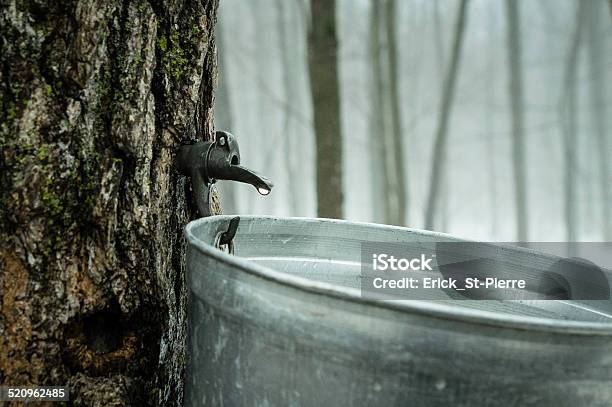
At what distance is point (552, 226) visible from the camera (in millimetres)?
24422

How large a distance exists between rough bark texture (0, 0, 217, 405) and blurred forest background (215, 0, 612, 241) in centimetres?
299

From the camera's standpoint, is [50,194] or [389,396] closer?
[389,396]

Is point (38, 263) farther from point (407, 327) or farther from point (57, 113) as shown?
point (407, 327)

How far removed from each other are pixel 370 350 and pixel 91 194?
0.58 meters

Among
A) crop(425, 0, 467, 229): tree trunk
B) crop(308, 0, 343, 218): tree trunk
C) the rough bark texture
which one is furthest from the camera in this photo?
crop(425, 0, 467, 229): tree trunk

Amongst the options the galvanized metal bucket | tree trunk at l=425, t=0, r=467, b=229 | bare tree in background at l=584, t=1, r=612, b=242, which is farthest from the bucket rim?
bare tree in background at l=584, t=1, r=612, b=242

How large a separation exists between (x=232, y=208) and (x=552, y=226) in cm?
2139

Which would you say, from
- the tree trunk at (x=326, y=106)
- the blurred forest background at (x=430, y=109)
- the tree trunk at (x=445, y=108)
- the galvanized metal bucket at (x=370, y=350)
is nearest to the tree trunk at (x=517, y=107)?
the blurred forest background at (x=430, y=109)

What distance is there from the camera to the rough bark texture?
958mm

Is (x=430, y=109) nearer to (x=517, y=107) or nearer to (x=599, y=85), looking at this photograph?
(x=599, y=85)

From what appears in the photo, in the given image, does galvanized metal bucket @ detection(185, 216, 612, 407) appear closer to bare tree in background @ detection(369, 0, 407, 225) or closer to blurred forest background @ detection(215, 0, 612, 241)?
blurred forest background @ detection(215, 0, 612, 241)

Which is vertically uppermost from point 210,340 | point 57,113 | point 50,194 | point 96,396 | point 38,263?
point 57,113

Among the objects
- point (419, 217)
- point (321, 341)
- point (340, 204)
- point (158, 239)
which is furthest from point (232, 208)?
point (419, 217)

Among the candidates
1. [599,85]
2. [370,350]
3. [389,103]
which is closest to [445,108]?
[389,103]
